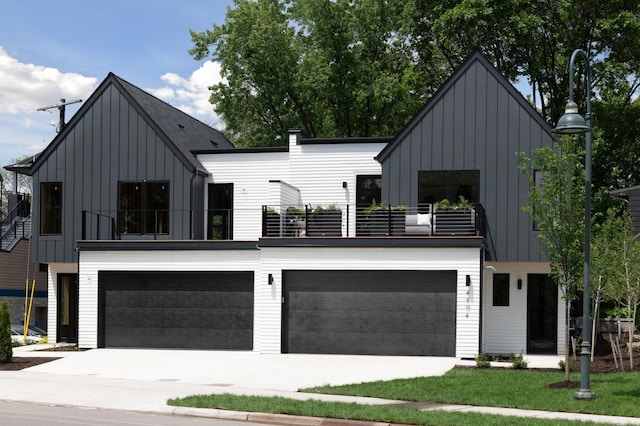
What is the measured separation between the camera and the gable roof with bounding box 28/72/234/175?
27.8m

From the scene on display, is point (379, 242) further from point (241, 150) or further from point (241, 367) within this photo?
point (241, 150)

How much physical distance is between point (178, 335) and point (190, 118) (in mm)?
11692

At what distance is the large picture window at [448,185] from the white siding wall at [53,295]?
40.8 ft

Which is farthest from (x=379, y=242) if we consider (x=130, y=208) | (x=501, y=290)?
(x=130, y=208)

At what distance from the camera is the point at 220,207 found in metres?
29.7

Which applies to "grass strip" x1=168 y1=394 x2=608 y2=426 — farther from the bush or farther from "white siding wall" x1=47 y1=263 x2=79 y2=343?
"white siding wall" x1=47 y1=263 x2=79 y2=343

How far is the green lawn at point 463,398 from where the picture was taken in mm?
13164

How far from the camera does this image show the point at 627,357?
21734mm

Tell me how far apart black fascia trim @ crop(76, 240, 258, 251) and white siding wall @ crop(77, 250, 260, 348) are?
140 millimetres

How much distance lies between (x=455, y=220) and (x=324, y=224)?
13.3 ft

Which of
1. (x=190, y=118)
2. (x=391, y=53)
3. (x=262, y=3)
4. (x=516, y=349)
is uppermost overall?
(x=262, y=3)

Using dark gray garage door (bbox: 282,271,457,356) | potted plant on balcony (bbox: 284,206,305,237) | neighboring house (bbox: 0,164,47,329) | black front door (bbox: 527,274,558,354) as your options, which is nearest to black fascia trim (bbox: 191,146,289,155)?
potted plant on balcony (bbox: 284,206,305,237)

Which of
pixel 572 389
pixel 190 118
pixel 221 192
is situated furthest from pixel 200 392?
pixel 190 118

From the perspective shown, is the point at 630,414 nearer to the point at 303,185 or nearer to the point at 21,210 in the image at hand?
the point at 303,185
